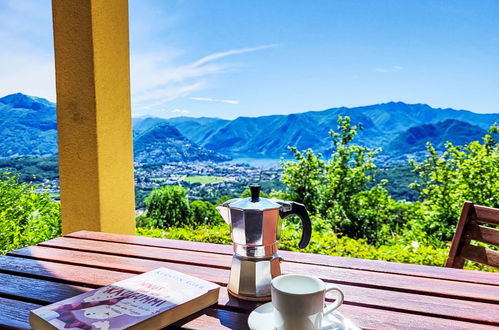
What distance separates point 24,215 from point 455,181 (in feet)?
12.1

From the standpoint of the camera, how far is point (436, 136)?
14.3 feet

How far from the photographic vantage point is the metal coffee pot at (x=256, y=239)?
2.78 ft

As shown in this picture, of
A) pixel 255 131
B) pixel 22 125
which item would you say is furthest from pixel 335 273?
pixel 255 131

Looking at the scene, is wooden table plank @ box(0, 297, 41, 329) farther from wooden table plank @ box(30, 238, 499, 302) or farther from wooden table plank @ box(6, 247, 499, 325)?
wooden table plank @ box(30, 238, 499, 302)

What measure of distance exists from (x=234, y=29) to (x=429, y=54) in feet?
13.2

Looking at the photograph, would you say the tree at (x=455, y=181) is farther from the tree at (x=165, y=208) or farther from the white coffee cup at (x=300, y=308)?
the white coffee cup at (x=300, y=308)

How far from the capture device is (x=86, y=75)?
1996mm

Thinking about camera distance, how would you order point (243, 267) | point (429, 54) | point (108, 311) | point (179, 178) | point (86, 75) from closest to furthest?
point (108, 311) < point (243, 267) < point (86, 75) < point (179, 178) < point (429, 54)

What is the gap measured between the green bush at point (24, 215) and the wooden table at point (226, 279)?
5.43 ft

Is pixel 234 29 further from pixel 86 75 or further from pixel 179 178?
pixel 86 75

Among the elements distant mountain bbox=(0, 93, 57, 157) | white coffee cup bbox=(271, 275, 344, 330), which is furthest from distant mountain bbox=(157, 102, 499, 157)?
white coffee cup bbox=(271, 275, 344, 330)

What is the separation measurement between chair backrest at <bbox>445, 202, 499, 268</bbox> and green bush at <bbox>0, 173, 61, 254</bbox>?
98.1 inches

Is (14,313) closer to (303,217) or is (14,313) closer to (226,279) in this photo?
(226,279)

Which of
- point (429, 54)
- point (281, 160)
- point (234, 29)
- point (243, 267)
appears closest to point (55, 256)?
point (243, 267)
